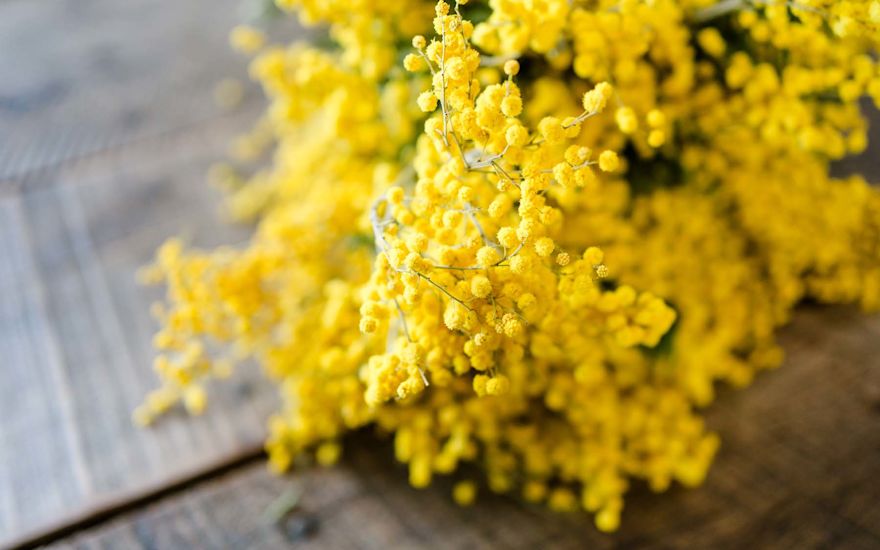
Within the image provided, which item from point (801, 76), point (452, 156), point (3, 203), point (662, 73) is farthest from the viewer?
point (3, 203)

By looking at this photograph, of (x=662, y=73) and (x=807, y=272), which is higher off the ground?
(x=662, y=73)

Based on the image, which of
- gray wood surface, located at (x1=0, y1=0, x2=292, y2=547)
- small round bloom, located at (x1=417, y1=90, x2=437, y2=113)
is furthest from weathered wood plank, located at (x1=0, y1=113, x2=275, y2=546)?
small round bloom, located at (x1=417, y1=90, x2=437, y2=113)

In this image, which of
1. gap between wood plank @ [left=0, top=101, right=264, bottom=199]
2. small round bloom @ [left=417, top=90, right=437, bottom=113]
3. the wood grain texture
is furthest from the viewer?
gap between wood plank @ [left=0, top=101, right=264, bottom=199]

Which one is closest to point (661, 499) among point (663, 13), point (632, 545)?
point (632, 545)

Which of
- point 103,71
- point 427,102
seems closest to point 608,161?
point 427,102

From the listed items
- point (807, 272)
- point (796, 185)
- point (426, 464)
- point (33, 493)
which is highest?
point (796, 185)

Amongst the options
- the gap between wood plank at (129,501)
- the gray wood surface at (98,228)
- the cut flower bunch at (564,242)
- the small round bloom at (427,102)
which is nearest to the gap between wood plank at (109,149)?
the gray wood surface at (98,228)

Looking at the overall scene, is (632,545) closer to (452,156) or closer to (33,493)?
(452,156)

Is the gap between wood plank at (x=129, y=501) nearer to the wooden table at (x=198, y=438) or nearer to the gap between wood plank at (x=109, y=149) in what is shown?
the wooden table at (x=198, y=438)

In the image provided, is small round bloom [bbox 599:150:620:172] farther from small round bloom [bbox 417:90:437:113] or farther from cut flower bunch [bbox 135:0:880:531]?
small round bloom [bbox 417:90:437:113]

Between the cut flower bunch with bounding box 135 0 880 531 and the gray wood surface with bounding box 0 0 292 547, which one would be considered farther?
the gray wood surface with bounding box 0 0 292 547
